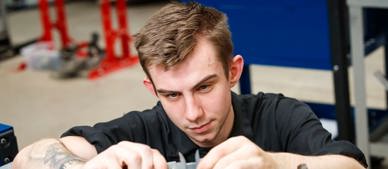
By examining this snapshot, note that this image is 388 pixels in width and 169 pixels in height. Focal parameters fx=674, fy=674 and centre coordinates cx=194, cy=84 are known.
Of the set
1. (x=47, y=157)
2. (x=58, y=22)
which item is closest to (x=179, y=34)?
(x=47, y=157)

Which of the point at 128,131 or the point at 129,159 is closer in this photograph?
the point at 129,159

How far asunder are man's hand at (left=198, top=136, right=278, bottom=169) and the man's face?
0.71 feet

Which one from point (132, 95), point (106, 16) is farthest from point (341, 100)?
point (106, 16)

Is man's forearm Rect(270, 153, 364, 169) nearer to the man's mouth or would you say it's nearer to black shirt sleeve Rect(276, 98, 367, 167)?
black shirt sleeve Rect(276, 98, 367, 167)

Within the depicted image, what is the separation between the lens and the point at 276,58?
3.13 m

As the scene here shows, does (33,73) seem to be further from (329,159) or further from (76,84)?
(329,159)

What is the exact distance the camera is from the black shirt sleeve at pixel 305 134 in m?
1.45

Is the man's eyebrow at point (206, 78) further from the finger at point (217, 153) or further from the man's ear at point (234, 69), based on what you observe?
the finger at point (217, 153)

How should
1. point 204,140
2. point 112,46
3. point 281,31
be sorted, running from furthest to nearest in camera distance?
point 112,46, point 281,31, point 204,140

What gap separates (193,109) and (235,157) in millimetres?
257

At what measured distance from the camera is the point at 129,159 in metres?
1.29

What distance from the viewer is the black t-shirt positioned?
162 cm

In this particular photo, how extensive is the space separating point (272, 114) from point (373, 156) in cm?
179

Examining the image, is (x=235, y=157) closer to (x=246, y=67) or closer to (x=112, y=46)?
(x=246, y=67)
